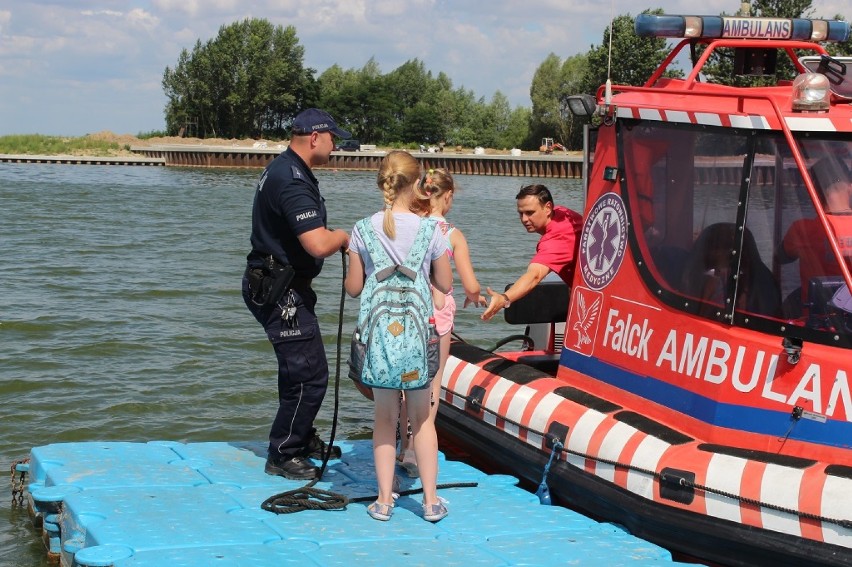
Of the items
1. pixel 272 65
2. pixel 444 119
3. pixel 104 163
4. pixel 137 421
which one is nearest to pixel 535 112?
pixel 444 119

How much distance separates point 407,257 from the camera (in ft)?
17.3

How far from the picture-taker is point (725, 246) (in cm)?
566

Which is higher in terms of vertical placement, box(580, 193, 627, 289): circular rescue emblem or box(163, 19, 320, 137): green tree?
box(163, 19, 320, 137): green tree

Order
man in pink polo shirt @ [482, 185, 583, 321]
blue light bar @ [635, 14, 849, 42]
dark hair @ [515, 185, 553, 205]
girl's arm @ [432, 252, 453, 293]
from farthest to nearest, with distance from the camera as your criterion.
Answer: dark hair @ [515, 185, 553, 205] < man in pink polo shirt @ [482, 185, 583, 321] < blue light bar @ [635, 14, 849, 42] < girl's arm @ [432, 252, 453, 293]

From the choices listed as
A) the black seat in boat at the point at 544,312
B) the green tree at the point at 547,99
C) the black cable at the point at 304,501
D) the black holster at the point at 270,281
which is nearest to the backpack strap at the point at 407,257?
the black cable at the point at 304,501

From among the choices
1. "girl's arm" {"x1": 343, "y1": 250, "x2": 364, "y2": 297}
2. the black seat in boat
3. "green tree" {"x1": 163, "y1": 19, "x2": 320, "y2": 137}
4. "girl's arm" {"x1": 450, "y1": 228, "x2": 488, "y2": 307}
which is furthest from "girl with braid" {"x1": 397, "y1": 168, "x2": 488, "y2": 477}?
"green tree" {"x1": 163, "y1": 19, "x2": 320, "y2": 137}

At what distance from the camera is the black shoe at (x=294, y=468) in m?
6.26

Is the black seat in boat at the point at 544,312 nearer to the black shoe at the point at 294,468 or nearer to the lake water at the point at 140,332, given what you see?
the lake water at the point at 140,332

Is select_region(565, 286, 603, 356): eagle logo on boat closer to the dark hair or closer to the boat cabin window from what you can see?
the boat cabin window

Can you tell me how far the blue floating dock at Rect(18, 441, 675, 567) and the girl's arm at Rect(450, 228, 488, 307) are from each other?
1098mm

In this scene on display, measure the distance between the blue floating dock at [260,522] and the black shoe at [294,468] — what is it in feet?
0.25

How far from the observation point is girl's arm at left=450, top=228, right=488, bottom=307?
5602 mm

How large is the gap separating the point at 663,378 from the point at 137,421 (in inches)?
217

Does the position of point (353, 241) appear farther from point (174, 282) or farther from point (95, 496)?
point (174, 282)
